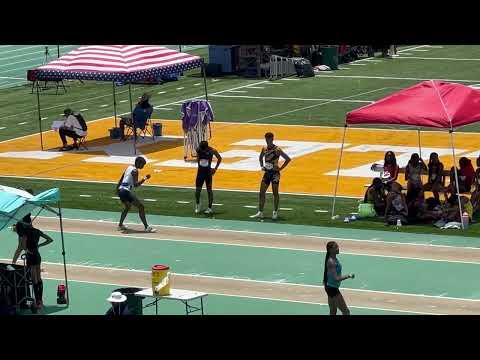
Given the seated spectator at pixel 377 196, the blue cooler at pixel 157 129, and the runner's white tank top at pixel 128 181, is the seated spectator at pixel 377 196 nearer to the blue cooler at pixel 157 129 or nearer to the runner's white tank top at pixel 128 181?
the runner's white tank top at pixel 128 181

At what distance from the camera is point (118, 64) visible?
29.0 metres

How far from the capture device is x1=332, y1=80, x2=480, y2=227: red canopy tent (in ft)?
67.1

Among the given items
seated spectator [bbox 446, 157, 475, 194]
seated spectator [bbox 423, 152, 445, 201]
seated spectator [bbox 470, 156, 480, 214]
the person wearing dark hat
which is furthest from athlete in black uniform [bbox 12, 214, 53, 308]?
seated spectator [bbox 446, 157, 475, 194]

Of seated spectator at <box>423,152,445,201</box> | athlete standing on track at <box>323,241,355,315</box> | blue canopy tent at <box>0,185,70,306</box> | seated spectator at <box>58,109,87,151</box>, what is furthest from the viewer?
seated spectator at <box>58,109,87,151</box>

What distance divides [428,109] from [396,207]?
183 cm

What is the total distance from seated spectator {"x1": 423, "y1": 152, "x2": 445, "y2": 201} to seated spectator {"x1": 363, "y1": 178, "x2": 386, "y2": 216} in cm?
81

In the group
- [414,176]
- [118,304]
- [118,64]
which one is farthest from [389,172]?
[118,64]

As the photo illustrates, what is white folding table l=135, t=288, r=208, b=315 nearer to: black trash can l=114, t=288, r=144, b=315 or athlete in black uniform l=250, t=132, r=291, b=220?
black trash can l=114, t=288, r=144, b=315

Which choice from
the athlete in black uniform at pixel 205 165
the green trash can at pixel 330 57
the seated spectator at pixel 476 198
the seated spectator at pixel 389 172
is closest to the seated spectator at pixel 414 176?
the seated spectator at pixel 389 172

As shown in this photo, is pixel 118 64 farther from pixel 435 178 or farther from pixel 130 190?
pixel 435 178

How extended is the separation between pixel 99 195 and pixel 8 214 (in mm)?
8846

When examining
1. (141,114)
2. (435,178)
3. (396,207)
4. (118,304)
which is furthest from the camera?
(141,114)

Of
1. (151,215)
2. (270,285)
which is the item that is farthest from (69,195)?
(270,285)
